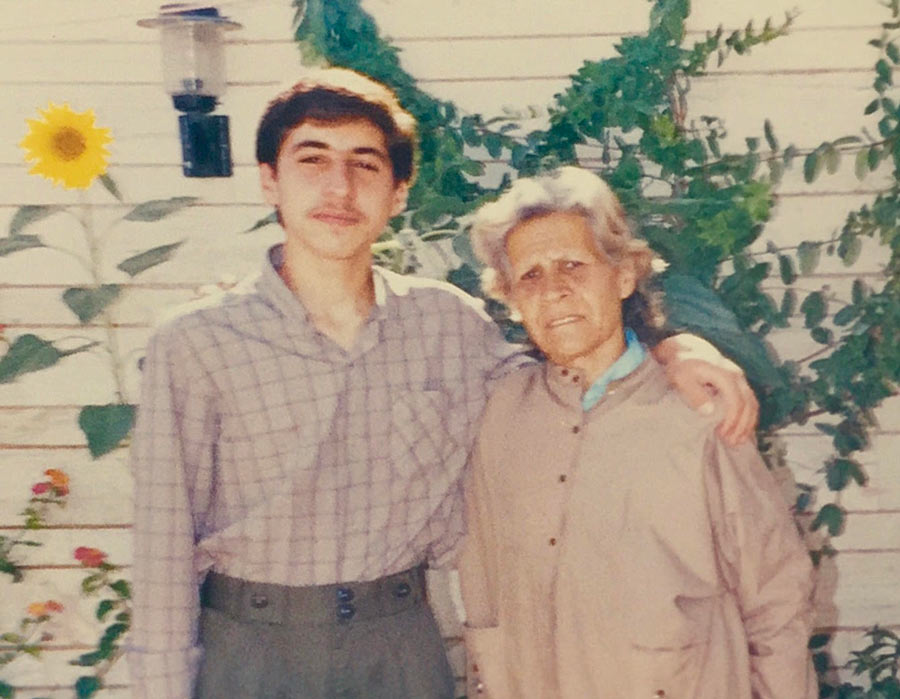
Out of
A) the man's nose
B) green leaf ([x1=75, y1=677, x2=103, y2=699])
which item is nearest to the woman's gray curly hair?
the man's nose

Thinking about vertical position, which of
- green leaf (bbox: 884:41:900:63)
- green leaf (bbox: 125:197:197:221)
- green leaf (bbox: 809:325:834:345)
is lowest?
green leaf (bbox: 809:325:834:345)

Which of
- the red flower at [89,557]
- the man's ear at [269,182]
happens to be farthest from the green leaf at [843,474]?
the red flower at [89,557]

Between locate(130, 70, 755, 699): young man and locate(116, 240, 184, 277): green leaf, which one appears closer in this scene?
locate(130, 70, 755, 699): young man

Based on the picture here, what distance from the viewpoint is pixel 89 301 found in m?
2.20

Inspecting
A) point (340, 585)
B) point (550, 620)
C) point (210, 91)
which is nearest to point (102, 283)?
point (210, 91)

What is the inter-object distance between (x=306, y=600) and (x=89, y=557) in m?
1.09

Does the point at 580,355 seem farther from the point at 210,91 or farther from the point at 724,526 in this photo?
the point at 210,91

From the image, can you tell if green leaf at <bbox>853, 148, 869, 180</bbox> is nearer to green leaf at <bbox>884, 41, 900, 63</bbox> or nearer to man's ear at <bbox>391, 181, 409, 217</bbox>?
green leaf at <bbox>884, 41, 900, 63</bbox>

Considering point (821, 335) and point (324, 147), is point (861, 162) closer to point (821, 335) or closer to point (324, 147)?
point (821, 335)

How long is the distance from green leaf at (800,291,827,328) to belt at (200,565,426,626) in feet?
4.21

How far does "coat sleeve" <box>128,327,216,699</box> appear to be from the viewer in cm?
151

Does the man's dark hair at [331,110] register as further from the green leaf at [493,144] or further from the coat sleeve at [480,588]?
the green leaf at [493,144]

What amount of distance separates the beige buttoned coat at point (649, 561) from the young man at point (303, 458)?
0.10m

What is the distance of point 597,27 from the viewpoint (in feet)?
7.97
